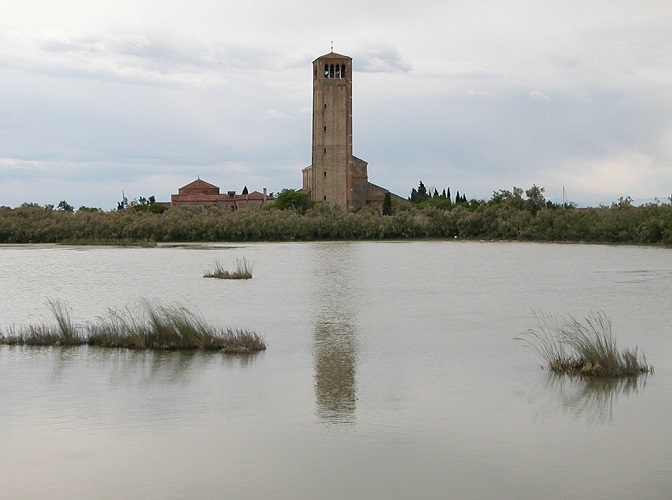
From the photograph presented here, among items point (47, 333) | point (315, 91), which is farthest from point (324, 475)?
point (315, 91)

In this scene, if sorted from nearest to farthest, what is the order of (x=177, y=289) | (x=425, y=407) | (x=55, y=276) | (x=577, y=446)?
1. (x=577, y=446)
2. (x=425, y=407)
3. (x=177, y=289)
4. (x=55, y=276)

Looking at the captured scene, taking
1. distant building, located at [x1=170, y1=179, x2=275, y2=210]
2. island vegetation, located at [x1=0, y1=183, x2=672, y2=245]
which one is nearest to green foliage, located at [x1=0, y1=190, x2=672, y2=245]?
island vegetation, located at [x1=0, y1=183, x2=672, y2=245]

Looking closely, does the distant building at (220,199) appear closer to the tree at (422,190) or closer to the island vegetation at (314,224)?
the tree at (422,190)

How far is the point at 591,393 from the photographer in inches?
428

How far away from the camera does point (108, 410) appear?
Answer: 10484 millimetres

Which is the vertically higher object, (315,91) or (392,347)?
(315,91)

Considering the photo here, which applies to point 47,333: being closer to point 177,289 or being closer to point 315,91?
point 177,289

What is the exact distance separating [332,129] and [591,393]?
86.8 m

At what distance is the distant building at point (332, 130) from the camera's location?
9606 centimetres

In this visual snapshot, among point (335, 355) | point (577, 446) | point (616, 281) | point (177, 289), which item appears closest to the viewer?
point (577, 446)

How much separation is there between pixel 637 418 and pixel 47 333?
908cm

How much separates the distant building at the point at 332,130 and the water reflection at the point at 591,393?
279 ft

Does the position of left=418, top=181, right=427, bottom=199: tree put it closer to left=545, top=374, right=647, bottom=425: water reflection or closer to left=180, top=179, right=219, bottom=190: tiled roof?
left=180, top=179, right=219, bottom=190: tiled roof

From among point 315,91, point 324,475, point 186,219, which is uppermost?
point 315,91
